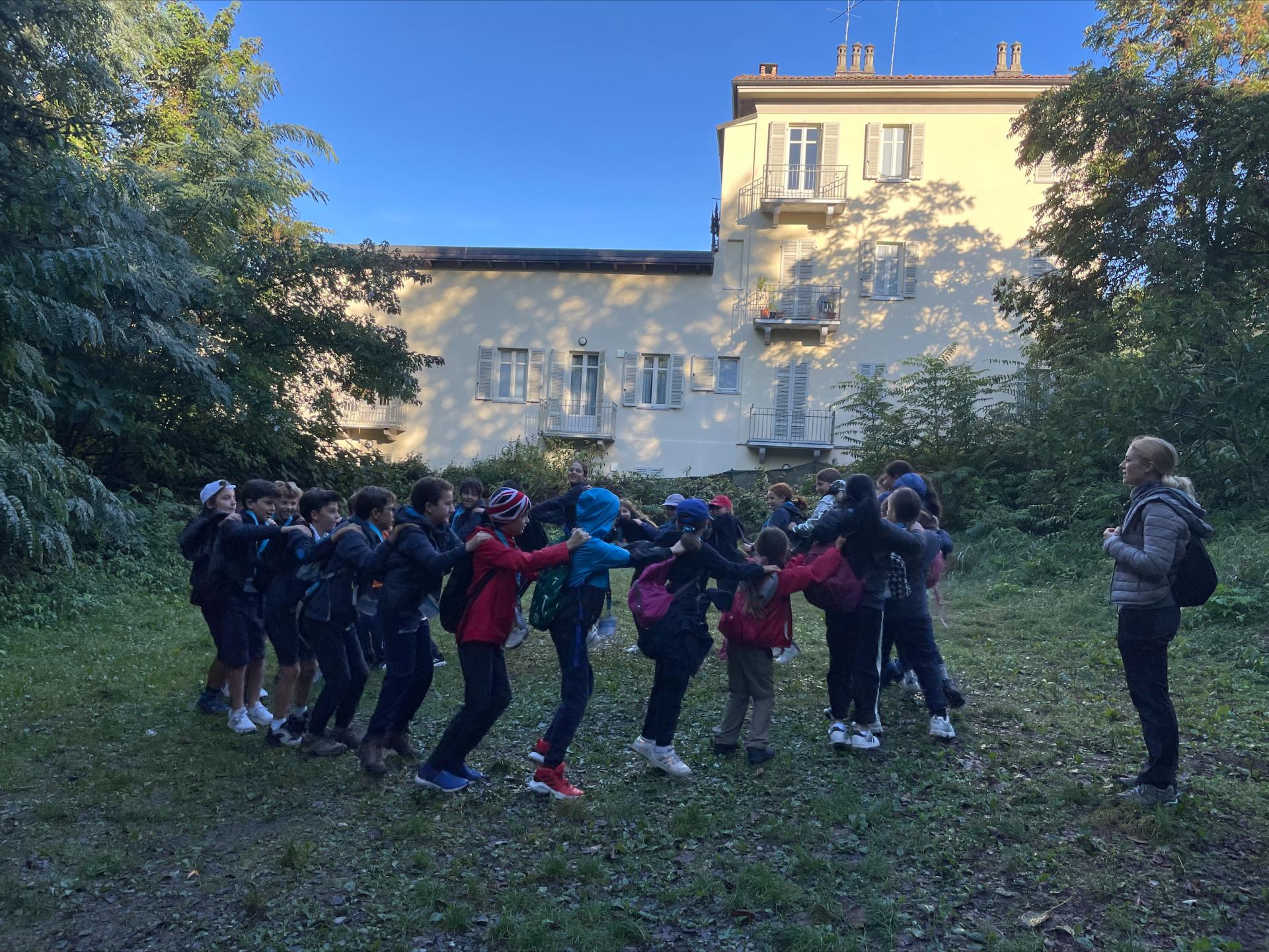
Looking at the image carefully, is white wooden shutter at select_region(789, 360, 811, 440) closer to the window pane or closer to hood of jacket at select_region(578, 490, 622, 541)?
the window pane

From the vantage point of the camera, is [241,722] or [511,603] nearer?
[511,603]

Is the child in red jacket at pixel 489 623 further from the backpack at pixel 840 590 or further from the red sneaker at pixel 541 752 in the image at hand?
the backpack at pixel 840 590

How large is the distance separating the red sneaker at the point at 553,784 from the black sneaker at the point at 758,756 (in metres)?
1.11

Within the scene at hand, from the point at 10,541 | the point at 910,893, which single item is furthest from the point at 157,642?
the point at 910,893

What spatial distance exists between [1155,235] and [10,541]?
17.8 m

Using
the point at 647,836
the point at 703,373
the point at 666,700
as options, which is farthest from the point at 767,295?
the point at 647,836

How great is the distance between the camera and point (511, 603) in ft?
16.4

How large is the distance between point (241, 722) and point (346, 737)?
922 millimetres

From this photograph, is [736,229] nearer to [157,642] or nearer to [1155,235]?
[1155,235]

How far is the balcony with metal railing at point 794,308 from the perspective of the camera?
2608 cm

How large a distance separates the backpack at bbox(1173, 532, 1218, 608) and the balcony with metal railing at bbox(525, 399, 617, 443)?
22339mm

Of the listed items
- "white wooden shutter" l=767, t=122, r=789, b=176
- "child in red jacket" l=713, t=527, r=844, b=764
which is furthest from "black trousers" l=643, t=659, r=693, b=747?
"white wooden shutter" l=767, t=122, r=789, b=176

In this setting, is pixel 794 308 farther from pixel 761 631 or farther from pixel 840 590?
pixel 761 631

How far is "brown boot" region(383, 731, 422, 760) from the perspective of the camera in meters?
5.72
